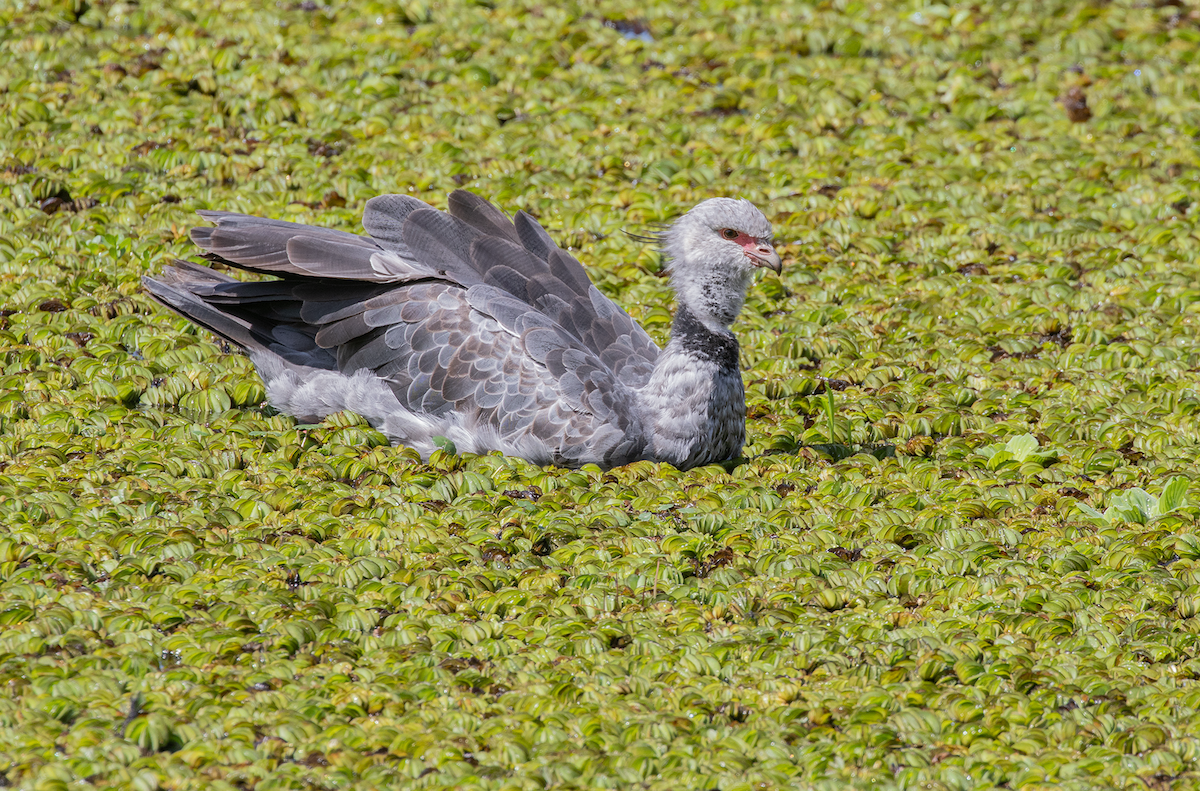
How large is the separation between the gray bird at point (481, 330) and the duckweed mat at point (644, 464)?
21 centimetres

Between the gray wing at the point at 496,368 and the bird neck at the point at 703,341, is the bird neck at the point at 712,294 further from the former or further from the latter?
the gray wing at the point at 496,368

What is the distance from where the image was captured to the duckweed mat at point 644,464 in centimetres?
431

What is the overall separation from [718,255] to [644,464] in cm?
104

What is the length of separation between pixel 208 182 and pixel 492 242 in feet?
9.12

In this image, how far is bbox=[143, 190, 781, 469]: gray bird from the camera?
6098mm

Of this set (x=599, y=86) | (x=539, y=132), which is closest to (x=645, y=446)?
(x=539, y=132)

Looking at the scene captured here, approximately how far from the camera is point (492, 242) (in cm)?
665

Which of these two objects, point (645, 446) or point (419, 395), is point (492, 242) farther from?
point (645, 446)

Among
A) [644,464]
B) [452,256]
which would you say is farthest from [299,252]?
[644,464]

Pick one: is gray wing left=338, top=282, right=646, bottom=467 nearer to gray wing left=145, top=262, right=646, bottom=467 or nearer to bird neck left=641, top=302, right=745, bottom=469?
gray wing left=145, top=262, right=646, bottom=467

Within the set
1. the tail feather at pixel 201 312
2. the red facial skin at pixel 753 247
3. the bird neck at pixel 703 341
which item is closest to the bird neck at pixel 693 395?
the bird neck at pixel 703 341

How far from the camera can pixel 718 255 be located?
19.9 feet

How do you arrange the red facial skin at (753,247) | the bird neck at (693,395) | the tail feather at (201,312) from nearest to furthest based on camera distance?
1. the red facial skin at (753,247)
2. the bird neck at (693,395)
3. the tail feather at (201,312)

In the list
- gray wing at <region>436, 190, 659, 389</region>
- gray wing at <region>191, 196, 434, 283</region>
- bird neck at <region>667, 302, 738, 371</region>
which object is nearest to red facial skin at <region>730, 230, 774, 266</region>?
bird neck at <region>667, 302, 738, 371</region>
